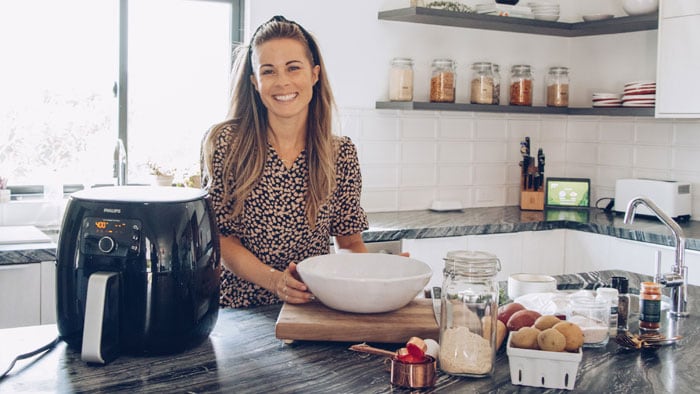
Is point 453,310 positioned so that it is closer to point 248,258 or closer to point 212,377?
point 212,377

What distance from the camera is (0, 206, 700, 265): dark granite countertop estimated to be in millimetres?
3619

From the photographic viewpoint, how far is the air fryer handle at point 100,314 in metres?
1.53

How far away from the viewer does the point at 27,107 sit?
3.67 m

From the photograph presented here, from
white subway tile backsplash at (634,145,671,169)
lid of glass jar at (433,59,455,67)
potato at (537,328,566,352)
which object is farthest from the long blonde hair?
white subway tile backsplash at (634,145,671,169)

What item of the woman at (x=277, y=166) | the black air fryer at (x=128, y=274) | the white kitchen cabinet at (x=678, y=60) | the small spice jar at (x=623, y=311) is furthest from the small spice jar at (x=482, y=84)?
the black air fryer at (x=128, y=274)

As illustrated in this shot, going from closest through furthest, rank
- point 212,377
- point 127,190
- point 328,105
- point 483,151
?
point 212,377
point 127,190
point 328,105
point 483,151

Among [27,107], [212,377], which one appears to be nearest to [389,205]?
[27,107]

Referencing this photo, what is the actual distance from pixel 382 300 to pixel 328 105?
819 millimetres

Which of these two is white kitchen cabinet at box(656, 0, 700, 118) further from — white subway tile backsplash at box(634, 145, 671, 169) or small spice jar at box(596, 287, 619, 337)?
small spice jar at box(596, 287, 619, 337)

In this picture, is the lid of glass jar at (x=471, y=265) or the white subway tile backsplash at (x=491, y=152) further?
the white subway tile backsplash at (x=491, y=152)

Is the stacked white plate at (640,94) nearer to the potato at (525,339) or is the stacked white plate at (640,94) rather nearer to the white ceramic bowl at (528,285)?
the white ceramic bowl at (528,285)

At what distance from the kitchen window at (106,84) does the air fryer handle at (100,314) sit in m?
2.28

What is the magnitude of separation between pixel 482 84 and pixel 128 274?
2.99 metres

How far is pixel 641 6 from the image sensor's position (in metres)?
4.08
